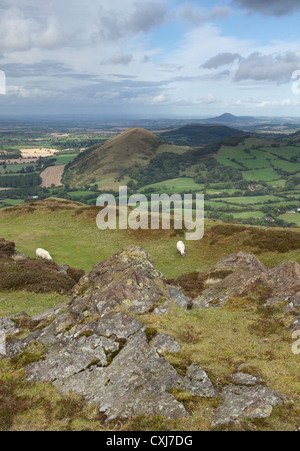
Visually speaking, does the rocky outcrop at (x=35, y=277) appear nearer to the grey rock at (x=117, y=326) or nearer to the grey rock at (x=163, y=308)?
the grey rock at (x=163, y=308)

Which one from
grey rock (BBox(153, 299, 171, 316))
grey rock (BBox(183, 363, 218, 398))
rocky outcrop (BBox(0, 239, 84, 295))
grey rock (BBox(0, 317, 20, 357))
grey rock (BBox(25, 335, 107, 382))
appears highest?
grey rock (BBox(153, 299, 171, 316))

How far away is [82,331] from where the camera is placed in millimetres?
16422

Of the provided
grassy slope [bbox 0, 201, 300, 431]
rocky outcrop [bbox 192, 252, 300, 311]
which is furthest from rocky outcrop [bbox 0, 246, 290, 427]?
rocky outcrop [bbox 192, 252, 300, 311]

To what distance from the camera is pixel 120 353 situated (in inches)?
571

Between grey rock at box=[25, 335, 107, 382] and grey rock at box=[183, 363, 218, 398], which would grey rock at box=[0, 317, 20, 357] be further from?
grey rock at box=[183, 363, 218, 398]

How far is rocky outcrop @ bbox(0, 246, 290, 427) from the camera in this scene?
11.4m

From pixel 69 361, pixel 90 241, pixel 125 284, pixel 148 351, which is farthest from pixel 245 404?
pixel 90 241

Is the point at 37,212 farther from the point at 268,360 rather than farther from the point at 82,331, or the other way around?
the point at 268,360

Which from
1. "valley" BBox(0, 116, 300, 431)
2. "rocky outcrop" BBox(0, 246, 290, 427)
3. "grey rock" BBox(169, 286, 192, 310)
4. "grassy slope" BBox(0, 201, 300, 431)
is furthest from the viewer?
"grey rock" BBox(169, 286, 192, 310)

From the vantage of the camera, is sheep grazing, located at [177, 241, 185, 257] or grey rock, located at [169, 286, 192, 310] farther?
sheep grazing, located at [177, 241, 185, 257]

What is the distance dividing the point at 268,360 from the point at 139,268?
380 inches

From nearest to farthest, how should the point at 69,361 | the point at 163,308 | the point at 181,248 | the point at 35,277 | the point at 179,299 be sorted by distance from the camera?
the point at 69,361, the point at 163,308, the point at 179,299, the point at 35,277, the point at 181,248

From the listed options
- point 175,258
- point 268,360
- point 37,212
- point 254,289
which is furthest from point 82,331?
point 37,212

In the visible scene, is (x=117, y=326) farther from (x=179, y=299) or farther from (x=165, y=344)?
(x=179, y=299)
